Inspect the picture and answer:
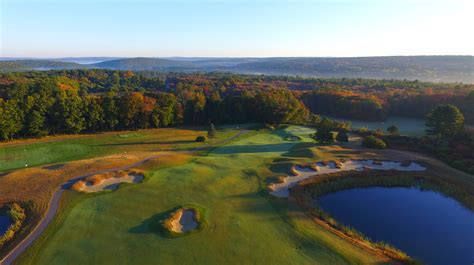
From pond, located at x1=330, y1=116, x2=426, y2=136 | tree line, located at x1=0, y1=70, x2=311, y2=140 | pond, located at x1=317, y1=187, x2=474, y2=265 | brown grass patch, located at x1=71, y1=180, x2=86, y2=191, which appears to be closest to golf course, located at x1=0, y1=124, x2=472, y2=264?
brown grass patch, located at x1=71, y1=180, x2=86, y2=191

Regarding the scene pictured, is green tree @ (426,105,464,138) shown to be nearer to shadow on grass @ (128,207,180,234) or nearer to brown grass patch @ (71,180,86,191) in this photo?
shadow on grass @ (128,207,180,234)

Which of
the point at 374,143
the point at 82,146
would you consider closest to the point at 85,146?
the point at 82,146

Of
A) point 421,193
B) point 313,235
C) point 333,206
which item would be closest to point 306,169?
point 333,206

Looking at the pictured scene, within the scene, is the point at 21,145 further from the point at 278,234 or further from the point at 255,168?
the point at 278,234

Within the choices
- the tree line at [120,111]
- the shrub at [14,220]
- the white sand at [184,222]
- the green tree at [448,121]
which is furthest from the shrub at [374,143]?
the shrub at [14,220]

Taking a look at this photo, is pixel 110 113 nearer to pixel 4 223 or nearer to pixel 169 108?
pixel 169 108

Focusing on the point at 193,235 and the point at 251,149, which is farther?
the point at 251,149
